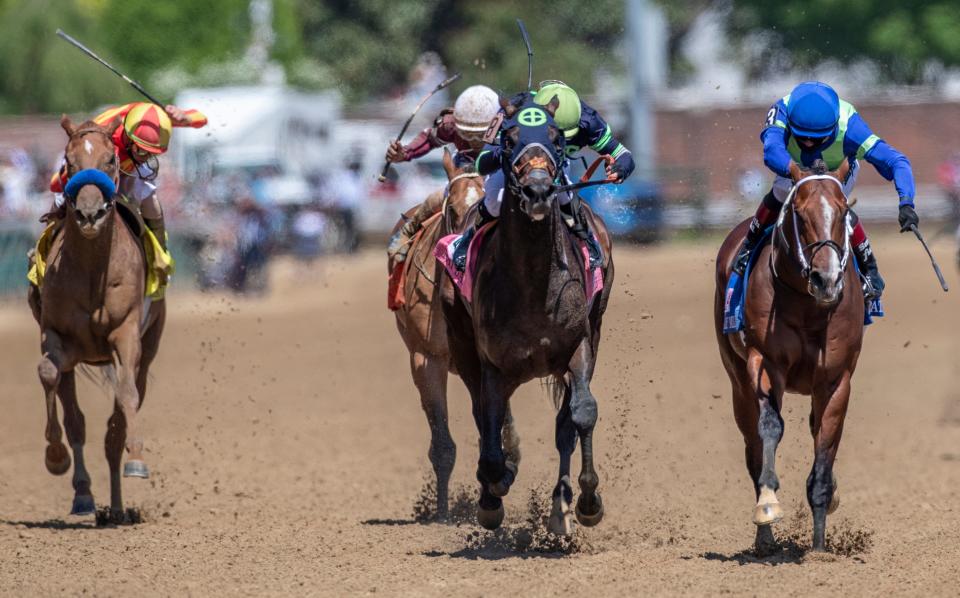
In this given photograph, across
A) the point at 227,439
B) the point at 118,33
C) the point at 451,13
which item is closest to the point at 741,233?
the point at 227,439

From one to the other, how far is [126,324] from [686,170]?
93.1ft

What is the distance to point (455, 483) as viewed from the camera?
11.6 meters

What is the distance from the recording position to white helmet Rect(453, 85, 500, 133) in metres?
9.91

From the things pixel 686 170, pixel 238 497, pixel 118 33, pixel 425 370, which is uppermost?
pixel 118 33

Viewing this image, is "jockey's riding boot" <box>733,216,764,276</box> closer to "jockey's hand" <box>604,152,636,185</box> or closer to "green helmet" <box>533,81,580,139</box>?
"jockey's hand" <box>604,152,636,185</box>

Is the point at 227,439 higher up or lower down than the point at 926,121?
lower down

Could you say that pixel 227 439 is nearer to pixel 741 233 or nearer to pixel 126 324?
pixel 126 324

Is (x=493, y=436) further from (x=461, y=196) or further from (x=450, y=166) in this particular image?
(x=450, y=166)

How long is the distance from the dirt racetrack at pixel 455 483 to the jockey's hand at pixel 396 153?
1.73 metres

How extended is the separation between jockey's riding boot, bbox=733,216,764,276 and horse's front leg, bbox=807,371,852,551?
0.81m

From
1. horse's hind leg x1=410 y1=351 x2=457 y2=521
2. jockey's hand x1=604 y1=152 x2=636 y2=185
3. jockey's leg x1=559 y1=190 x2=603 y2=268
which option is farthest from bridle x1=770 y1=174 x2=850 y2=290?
horse's hind leg x1=410 y1=351 x2=457 y2=521

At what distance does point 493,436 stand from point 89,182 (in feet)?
9.30

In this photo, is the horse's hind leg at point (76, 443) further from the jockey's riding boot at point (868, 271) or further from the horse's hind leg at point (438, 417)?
the jockey's riding boot at point (868, 271)

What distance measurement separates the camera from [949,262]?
2923cm
